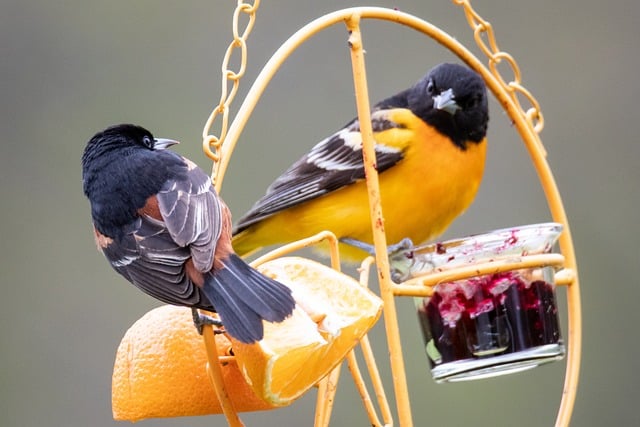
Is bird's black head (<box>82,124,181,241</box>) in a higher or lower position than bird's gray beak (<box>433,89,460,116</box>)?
lower

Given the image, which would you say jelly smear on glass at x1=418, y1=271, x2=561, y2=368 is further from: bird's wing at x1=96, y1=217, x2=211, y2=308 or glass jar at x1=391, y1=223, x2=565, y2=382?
bird's wing at x1=96, y1=217, x2=211, y2=308

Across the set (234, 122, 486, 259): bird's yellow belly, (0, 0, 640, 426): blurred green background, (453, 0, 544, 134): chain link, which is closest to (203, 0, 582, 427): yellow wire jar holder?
(453, 0, 544, 134): chain link

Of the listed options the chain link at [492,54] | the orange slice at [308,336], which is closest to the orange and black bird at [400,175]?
the chain link at [492,54]

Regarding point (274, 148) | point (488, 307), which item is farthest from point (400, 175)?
point (274, 148)

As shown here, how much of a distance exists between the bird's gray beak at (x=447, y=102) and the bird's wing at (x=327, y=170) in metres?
0.14

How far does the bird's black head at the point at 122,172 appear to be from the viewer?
2.14 meters

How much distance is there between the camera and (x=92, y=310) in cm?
579

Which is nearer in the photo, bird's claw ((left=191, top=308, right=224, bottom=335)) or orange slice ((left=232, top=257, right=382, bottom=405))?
orange slice ((left=232, top=257, right=382, bottom=405))

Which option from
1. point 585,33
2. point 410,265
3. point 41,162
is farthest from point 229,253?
point 585,33

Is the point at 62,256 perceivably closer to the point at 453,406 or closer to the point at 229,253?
the point at 453,406

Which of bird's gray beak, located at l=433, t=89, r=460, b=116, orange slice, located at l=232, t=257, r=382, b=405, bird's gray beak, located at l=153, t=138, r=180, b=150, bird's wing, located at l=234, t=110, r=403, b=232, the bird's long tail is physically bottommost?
orange slice, located at l=232, t=257, r=382, b=405

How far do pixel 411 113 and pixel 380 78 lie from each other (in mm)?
2572

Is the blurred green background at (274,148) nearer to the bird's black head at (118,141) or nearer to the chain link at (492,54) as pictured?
the chain link at (492,54)

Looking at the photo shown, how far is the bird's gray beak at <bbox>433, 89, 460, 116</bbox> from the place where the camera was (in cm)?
319
